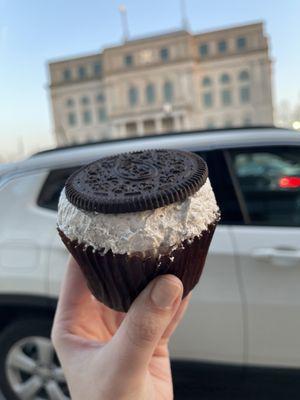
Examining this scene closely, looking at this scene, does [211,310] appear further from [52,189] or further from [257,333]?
[52,189]

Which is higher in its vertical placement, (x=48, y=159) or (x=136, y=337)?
(x=48, y=159)

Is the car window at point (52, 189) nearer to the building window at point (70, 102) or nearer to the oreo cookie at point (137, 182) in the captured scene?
the oreo cookie at point (137, 182)

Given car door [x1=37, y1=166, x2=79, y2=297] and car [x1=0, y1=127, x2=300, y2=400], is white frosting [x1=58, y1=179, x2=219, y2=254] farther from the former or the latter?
car door [x1=37, y1=166, x2=79, y2=297]

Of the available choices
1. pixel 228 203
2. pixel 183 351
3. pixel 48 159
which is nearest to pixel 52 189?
pixel 48 159

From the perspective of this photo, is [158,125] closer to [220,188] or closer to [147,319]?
[220,188]

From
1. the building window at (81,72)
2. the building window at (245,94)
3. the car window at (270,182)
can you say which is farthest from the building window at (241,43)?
the car window at (270,182)

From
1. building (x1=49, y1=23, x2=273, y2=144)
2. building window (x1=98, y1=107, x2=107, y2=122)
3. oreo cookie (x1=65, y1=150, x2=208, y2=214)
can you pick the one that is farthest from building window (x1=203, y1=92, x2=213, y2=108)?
oreo cookie (x1=65, y1=150, x2=208, y2=214)

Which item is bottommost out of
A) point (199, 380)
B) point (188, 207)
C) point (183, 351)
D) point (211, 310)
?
point (199, 380)
